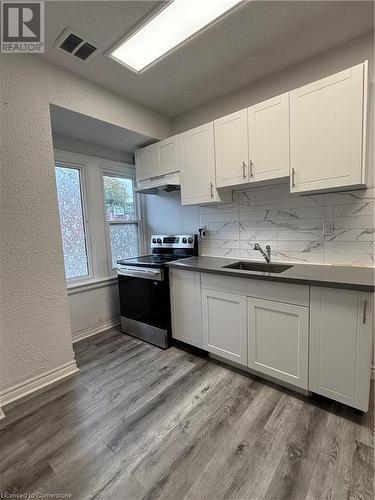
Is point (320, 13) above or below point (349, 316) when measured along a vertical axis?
above

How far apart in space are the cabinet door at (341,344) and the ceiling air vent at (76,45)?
7.42 feet

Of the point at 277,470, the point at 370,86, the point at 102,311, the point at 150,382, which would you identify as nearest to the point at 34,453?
the point at 150,382

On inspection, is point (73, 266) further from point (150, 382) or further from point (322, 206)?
point (322, 206)

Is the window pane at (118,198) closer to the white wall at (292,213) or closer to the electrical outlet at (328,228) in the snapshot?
the white wall at (292,213)

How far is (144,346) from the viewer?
249cm

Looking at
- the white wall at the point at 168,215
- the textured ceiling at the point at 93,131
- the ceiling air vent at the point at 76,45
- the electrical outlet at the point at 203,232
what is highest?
the ceiling air vent at the point at 76,45

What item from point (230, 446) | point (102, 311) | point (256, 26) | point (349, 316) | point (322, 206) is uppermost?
point (256, 26)

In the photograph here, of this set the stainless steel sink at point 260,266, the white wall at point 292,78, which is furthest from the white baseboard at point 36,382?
the white wall at point 292,78

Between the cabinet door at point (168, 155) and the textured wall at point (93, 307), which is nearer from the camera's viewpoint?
the cabinet door at point (168, 155)

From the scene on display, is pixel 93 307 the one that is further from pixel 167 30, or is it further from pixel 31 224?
pixel 167 30

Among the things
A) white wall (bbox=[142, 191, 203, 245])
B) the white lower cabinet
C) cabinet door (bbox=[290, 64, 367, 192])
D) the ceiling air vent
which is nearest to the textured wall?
white wall (bbox=[142, 191, 203, 245])

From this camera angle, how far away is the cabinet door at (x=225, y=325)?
1.90 meters

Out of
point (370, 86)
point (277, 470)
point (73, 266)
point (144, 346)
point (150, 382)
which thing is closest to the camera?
point (277, 470)

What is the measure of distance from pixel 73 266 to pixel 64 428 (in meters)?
1.62
